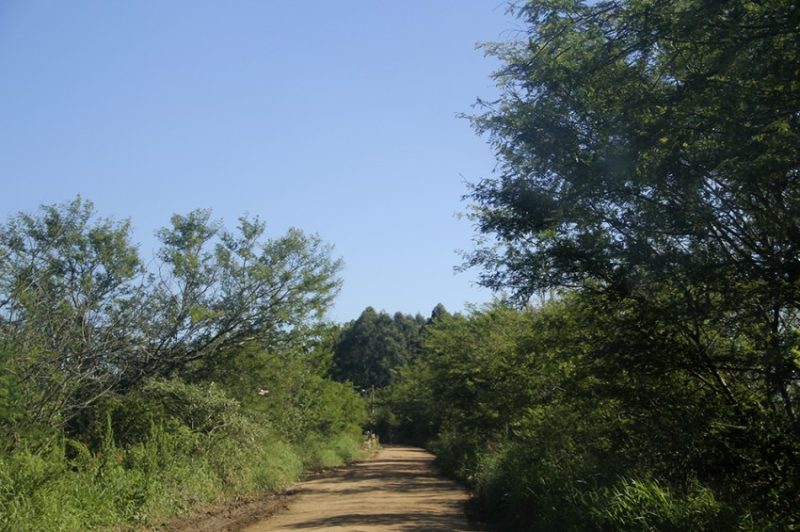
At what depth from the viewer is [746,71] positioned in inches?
281

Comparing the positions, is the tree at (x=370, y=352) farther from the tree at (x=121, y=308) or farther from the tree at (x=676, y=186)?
the tree at (x=676, y=186)

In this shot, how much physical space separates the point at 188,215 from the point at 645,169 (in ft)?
48.9

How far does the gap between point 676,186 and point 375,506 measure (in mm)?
11432

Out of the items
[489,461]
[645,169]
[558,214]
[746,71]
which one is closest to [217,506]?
[489,461]

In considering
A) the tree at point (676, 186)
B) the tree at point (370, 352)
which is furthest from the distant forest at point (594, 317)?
the tree at point (370, 352)

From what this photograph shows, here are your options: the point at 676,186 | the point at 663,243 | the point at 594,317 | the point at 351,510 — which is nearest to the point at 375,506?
the point at 351,510

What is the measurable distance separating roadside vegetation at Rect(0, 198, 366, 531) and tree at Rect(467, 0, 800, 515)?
823 cm

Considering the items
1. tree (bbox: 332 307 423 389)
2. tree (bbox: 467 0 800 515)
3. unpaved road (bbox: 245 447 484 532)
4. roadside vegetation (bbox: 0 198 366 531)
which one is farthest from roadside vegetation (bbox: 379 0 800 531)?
tree (bbox: 332 307 423 389)

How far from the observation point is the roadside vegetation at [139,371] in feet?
40.5

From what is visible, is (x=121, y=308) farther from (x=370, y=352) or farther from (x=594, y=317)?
(x=370, y=352)

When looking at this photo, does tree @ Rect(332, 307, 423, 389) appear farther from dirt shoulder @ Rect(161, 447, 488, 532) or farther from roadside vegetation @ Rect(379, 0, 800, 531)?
roadside vegetation @ Rect(379, 0, 800, 531)

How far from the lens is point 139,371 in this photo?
1836cm

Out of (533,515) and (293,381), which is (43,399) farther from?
(293,381)

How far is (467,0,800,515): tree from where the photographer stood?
720cm
